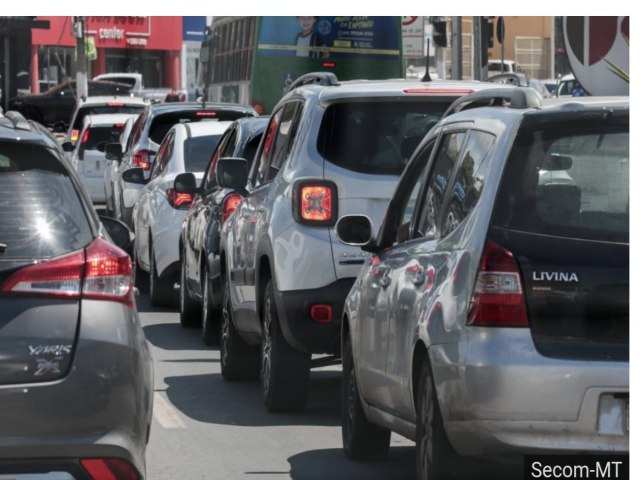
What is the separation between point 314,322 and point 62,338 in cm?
360

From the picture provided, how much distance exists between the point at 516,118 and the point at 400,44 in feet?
90.1

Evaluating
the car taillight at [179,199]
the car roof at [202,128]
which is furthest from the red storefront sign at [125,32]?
the car taillight at [179,199]

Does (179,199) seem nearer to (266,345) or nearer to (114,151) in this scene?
(114,151)

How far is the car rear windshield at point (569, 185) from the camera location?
5.72m

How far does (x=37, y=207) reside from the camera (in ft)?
18.1

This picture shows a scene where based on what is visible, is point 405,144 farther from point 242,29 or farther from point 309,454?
point 242,29

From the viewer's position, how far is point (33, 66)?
70.9m

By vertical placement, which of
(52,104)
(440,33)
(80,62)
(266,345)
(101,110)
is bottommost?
(266,345)

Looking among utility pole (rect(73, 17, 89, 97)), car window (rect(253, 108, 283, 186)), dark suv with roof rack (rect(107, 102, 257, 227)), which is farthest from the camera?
utility pole (rect(73, 17, 89, 97))

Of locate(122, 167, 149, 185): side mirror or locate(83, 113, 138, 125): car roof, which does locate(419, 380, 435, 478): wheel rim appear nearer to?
locate(122, 167, 149, 185): side mirror

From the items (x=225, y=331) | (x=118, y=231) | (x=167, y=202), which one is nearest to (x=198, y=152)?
(x=167, y=202)

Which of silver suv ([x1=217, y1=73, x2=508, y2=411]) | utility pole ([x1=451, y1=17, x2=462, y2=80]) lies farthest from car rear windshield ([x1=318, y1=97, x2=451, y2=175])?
utility pole ([x1=451, y1=17, x2=462, y2=80])

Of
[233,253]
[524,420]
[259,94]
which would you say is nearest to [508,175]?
[524,420]

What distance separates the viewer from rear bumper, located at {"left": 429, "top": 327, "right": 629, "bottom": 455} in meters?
5.50
